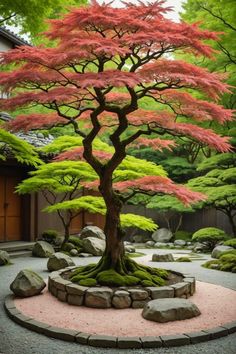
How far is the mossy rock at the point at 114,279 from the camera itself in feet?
22.1

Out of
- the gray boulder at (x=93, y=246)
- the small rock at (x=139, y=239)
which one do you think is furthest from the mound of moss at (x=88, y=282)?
the small rock at (x=139, y=239)

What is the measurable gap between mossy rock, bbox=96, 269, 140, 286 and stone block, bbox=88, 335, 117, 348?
187 cm

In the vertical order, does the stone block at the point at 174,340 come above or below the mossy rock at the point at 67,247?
below

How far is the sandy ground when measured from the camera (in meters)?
5.19

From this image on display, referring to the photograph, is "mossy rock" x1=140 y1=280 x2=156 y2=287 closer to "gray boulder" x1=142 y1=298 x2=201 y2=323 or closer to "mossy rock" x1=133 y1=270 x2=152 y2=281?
"mossy rock" x1=133 y1=270 x2=152 y2=281

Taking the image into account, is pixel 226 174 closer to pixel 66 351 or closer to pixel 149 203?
pixel 149 203

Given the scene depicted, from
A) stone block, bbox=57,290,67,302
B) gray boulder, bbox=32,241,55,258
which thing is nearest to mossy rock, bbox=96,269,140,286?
stone block, bbox=57,290,67,302

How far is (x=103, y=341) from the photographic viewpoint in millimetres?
4797

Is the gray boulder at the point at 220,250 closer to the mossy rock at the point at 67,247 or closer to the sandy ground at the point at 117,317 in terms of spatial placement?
the mossy rock at the point at 67,247

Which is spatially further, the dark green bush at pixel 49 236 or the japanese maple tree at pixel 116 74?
the dark green bush at pixel 49 236

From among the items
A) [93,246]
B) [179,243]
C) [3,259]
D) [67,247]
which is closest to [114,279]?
[3,259]

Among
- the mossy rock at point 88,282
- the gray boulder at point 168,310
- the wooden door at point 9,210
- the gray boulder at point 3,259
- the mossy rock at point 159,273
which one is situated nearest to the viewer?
the gray boulder at point 168,310

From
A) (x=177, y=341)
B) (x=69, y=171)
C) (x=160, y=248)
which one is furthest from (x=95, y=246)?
(x=177, y=341)

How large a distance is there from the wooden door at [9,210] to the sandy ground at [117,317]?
289 inches
